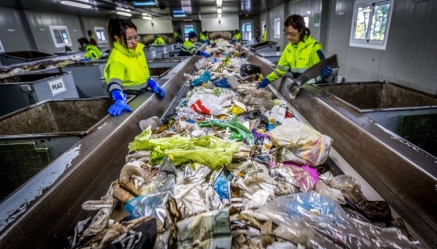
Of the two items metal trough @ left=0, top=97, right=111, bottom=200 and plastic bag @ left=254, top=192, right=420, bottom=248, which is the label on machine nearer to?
metal trough @ left=0, top=97, right=111, bottom=200

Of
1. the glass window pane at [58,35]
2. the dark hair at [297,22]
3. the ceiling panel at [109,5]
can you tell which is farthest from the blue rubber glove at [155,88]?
the glass window pane at [58,35]

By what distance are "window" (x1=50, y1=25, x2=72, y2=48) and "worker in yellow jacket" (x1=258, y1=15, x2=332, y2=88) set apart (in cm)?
1364

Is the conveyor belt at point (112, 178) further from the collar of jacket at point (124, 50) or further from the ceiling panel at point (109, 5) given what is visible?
the ceiling panel at point (109, 5)

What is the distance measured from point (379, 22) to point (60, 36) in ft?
49.3

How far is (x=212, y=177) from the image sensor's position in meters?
1.37

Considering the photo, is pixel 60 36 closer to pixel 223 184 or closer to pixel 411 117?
pixel 223 184

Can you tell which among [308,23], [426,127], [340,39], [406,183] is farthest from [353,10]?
[406,183]

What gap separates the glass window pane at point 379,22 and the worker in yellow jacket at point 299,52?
3.43 m

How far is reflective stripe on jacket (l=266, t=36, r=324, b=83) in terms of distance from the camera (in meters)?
2.78

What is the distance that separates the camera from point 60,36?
1228cm

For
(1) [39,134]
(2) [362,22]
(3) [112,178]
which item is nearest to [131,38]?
(1) [39,134]

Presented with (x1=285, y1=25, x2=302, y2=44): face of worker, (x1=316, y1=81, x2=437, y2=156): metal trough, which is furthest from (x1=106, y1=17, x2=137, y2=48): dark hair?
(x1=316, y1=81, x2=437, y2=156): metal trough

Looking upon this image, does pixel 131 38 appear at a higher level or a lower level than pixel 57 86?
higher

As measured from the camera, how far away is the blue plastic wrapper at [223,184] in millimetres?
1238
